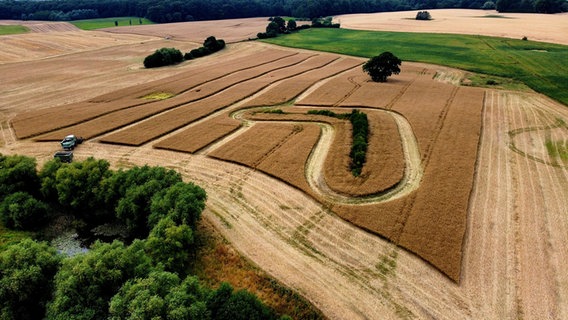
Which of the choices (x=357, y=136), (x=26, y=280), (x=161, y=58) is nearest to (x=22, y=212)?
(x=26, y=280)

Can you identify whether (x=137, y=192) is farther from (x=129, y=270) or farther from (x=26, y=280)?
(x=26, y=280)

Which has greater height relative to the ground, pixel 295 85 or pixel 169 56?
pixel 169 56

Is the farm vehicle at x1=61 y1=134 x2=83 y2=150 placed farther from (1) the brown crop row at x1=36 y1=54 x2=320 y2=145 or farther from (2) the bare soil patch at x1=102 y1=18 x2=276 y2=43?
(2) the bare soil patch at x1=102 y1=18 x2=276 y2=43

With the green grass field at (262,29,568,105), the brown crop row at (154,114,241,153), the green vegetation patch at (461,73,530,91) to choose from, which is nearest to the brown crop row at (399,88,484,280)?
the green vegetation patch at (461,73,530,91)

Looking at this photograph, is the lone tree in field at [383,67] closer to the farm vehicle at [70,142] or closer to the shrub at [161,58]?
the shrub at [161,58]

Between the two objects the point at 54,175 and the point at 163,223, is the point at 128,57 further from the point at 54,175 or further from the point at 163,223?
the point at 163,223
